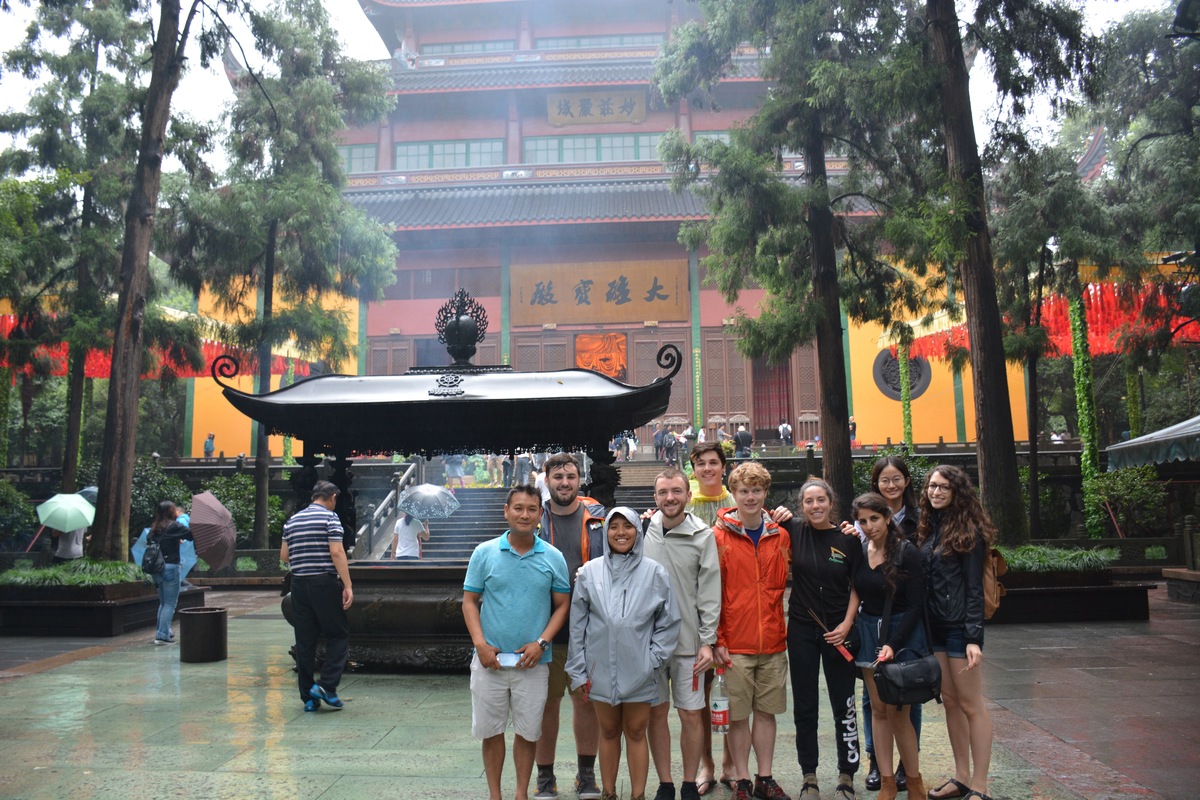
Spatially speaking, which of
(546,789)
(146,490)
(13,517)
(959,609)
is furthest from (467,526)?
(959,609)

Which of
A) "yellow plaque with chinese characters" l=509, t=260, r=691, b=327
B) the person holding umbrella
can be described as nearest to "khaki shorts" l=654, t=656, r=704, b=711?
the person holding umbrella

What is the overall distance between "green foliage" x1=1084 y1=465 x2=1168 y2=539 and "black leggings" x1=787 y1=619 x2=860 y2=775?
50.6 feet

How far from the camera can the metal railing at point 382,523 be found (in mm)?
15219

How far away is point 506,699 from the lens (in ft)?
13.2

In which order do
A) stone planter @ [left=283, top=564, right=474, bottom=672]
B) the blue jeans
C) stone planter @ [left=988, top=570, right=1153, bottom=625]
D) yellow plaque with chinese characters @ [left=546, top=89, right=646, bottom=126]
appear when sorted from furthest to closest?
yellow plaque with chinese characters @ [left=546, top=89, right=646, bottom=126]
stone planter @ [left=988, top=570, right=1153, bottom=625]
the blue jeans
stone planter @ [left=283, top=564, right=474, bottom=672]

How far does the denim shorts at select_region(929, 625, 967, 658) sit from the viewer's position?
4020 millimetres

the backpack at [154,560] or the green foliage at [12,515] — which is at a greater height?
the green foliage at [12,515]

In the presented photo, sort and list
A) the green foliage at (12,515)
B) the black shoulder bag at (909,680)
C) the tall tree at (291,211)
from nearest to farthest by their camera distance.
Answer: the black shoulder bag at (909,680), the tall tree at (291,211), the green foliage at (12,515)

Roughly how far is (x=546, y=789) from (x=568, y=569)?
98 cm

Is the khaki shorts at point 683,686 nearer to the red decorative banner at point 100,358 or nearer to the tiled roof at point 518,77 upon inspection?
the red decorative banner at point 100,358

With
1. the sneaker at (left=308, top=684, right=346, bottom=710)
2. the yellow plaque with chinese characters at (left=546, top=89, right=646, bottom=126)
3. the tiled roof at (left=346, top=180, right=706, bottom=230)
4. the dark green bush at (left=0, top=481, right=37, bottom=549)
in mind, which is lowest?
the sneaker at (left=308, top=684, right=346, bottom=710)

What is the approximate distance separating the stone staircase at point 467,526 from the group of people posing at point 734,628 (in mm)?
10274

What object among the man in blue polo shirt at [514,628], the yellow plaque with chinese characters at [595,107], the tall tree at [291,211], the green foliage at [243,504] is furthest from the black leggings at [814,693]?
the yellow plaque with chinese characters at [595,107]

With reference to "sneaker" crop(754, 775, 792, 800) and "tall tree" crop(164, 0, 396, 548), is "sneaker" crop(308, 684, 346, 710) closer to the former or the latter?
"sneaker" crop(754, 775, 792, 800)
